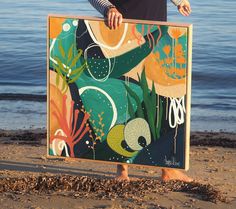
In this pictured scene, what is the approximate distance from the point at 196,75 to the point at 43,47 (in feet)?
11.8

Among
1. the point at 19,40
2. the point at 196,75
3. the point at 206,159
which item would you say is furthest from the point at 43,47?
the point at 206,159

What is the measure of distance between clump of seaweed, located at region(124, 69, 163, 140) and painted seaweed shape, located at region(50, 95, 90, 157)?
0.36 meters

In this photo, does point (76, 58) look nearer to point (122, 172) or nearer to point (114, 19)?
point (114, 19)

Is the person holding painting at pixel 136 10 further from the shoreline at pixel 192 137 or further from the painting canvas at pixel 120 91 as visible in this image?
the shoreline at pixel 192 137

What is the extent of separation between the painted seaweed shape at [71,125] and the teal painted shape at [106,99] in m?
0.07

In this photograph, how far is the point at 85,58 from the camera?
570 cm

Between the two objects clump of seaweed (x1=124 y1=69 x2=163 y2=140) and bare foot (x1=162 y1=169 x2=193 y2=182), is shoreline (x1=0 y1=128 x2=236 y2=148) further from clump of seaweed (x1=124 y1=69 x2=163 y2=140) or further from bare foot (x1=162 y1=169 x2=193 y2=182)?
clump of seaweed (x1=124 y1=69 x2=163 y2=140)

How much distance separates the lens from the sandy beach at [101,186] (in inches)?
211

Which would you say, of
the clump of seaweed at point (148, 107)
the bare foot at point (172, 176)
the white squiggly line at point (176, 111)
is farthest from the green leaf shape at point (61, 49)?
the bare foot at point (172, 176)

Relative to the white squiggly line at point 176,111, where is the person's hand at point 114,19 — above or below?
above

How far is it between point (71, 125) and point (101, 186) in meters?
0.48

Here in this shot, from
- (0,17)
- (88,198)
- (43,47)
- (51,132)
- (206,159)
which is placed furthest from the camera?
(0,17)

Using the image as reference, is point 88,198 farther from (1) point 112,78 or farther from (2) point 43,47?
(2) point 43,47

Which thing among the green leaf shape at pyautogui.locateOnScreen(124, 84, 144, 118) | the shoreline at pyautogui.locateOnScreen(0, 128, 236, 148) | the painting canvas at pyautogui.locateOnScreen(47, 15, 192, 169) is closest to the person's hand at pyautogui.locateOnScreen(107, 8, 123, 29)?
the painting canvas at pyautogui.locateOnScreen(47, 15, 192, 169)
